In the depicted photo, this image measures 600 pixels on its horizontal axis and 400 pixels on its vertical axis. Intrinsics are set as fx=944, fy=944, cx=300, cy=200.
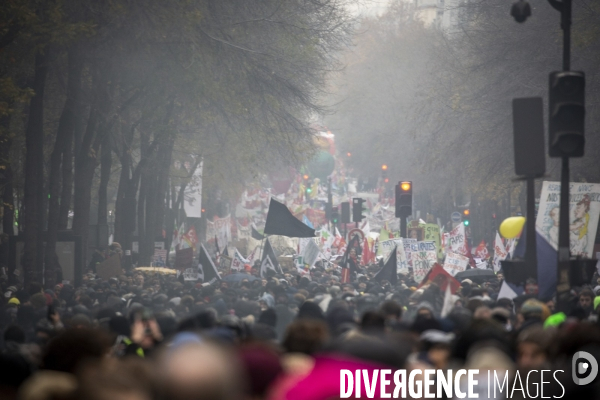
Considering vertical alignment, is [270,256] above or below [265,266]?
above

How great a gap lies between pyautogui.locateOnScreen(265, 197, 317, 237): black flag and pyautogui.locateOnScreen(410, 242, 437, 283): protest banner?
2.76 meters

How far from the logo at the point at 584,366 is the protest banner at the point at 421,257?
19.5 meters

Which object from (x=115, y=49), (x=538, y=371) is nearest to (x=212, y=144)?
(x=115, y=49)

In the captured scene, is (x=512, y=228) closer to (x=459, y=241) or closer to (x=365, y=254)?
(x=459, y=241)

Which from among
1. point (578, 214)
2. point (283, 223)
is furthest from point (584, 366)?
point (283, 223)

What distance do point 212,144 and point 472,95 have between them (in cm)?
1144

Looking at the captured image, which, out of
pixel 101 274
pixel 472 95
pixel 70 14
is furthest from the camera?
pixel 472 95

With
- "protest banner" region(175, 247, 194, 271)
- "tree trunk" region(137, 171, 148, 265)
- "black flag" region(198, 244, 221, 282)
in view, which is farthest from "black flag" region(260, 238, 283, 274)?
"tree trunk" region(137, 171, 148, 265)

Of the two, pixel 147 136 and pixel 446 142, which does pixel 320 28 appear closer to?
pixel 147 136

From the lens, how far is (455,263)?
902 inches

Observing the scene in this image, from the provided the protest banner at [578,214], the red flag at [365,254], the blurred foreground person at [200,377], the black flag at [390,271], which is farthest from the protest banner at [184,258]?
the blurred foreground person at [200,377]

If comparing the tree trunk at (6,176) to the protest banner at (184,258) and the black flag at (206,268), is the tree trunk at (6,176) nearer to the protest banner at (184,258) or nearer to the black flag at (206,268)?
the protest banner at (184,258)

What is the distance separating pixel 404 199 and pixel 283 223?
13.4 feet

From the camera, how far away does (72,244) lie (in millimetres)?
25438
